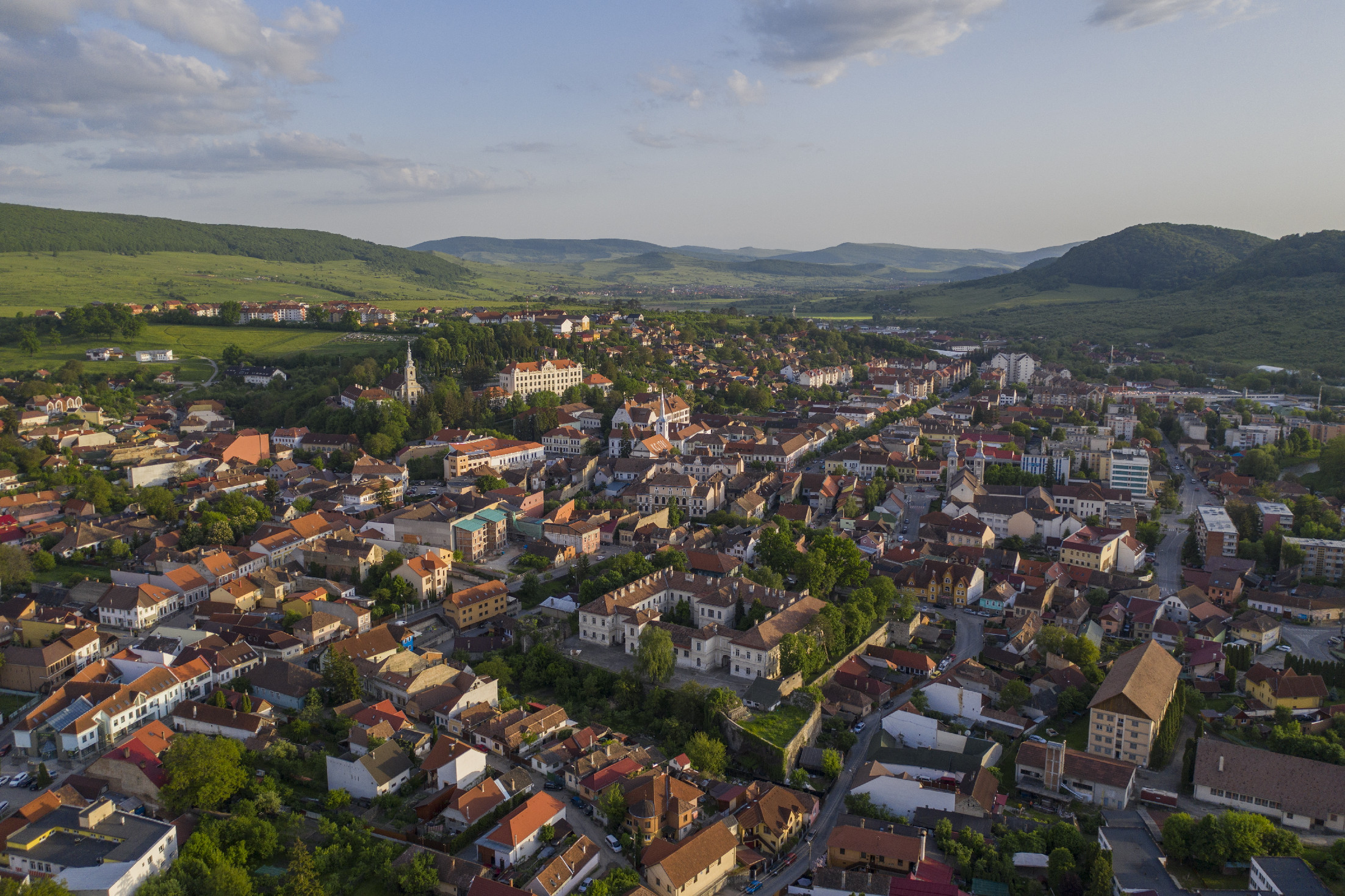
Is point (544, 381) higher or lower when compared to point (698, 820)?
higher

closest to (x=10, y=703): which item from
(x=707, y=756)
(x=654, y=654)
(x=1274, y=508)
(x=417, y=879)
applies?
(x=417, y=879)

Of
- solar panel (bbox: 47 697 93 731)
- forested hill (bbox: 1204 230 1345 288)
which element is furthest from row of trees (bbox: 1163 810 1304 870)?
forested hill (bbox: 1204 230 1345 288)

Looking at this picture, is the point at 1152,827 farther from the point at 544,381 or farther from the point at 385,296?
the point at 385,296

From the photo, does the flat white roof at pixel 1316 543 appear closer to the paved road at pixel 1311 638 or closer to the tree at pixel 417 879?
the paved road at pixel 1311 638

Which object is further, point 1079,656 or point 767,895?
point 1079,656

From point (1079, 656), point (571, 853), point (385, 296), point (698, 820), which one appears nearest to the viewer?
point (571, 853)

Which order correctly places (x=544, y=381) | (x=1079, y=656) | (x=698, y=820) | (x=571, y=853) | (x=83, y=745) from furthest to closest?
(x=544, y=381) → (x=1079, y=656) → (x=83, y=745) → (x=698, y=820) → (x=571, y=853)

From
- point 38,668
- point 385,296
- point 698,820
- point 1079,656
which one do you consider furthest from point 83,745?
point 385,296
